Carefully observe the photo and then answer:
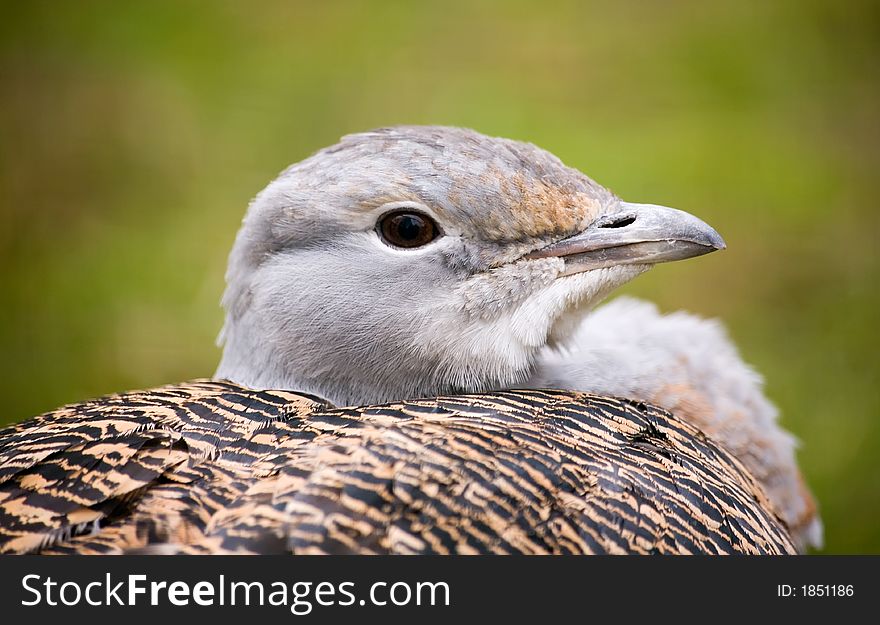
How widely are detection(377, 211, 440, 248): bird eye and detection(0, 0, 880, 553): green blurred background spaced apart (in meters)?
3.17

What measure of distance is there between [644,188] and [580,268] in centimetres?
397

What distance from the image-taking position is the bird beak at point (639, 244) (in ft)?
9.76

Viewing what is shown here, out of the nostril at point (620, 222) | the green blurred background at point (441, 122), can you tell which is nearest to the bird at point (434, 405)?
the nostril at point (620, 222)

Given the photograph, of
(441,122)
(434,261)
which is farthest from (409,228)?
(441,122)

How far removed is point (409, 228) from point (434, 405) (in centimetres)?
60

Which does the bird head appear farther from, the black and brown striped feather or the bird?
the black and brown striped feather

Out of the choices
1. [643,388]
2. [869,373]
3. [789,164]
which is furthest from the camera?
[789,164]

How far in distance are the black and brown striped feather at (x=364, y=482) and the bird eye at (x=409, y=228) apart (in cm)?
54

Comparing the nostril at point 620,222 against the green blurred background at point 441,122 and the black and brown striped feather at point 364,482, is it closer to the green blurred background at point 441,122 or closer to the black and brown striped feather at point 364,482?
the black and brown striped feather at point 364,482

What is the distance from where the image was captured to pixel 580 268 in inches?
118

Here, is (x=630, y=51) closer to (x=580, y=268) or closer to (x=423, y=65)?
(x=423, y=65)

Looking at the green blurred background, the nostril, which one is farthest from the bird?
the green blurred background

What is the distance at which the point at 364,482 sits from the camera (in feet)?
7.38
